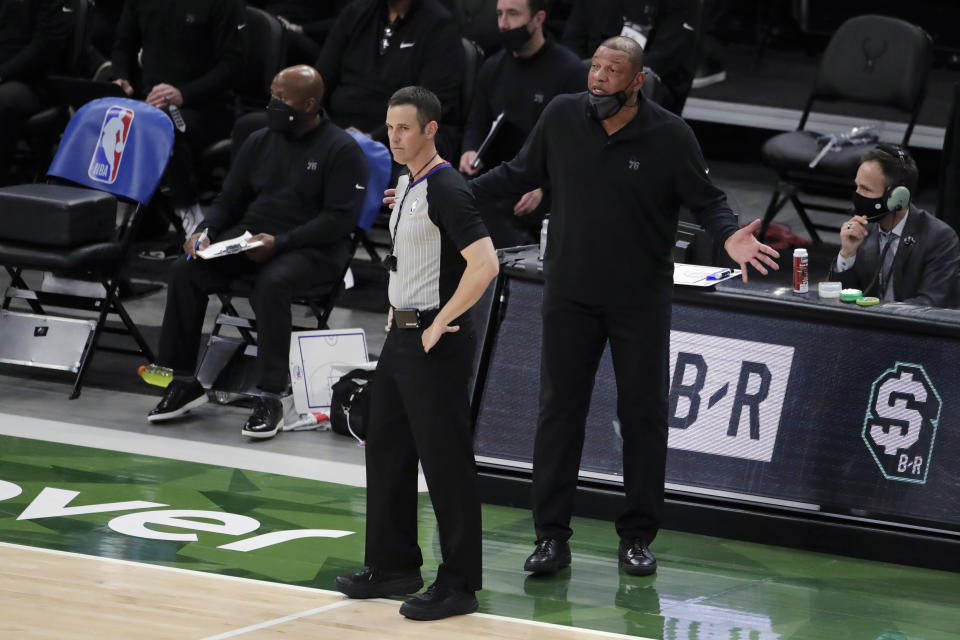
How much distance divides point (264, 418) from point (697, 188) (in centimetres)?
255

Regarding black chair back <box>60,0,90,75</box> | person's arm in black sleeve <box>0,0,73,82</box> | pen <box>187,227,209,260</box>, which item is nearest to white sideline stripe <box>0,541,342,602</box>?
pen <box>187,227,209,260</box>

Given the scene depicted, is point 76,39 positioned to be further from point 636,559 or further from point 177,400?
point 636,559

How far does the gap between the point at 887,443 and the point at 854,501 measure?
0.25 metres

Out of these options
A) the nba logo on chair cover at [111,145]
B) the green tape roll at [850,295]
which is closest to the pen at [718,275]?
the green tape roll at [850,295]

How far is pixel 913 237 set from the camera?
20.1 ft

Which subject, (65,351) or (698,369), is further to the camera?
(65,351)

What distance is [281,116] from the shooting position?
283 inches

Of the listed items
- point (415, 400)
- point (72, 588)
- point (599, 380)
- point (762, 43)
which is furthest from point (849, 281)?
point (762, 43)

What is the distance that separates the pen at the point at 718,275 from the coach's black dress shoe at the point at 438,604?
5.75 ft

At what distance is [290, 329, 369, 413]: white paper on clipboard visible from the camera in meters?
7.11

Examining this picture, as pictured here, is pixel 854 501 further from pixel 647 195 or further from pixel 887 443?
pixel 647 195

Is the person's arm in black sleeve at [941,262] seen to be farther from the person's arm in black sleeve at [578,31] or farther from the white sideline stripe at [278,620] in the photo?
the person's arm in black sleeve at [578,31]

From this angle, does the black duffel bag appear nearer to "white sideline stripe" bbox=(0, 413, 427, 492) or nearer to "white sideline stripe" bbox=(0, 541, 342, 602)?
"white sideline stripe" bbox=(0, 413, 427, 492)

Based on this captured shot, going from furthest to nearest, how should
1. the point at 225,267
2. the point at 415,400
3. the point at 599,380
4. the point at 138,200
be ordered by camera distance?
the point at 138,200 < the point at 225,267 < the point at 599,380 < the point at 415,400
